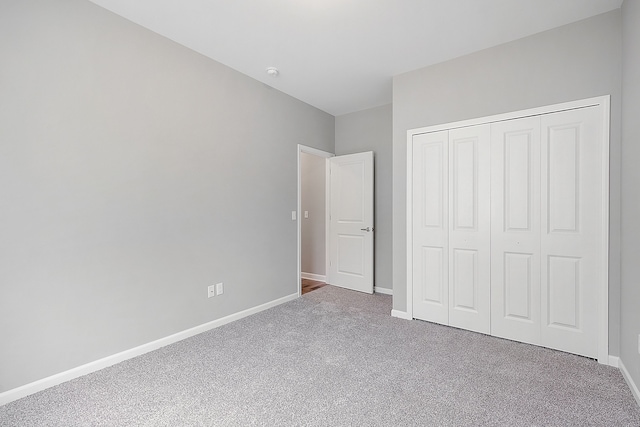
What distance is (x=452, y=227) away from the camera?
2.99 meters

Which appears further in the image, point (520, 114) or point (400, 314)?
point (400, 314)

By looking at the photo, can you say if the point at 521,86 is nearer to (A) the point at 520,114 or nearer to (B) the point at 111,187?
(A) the point at 520,114

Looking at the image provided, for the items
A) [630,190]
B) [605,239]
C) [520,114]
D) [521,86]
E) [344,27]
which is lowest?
[605,239]

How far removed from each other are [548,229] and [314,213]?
10.7 ft

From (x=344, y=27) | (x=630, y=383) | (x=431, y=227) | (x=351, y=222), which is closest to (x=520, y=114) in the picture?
(x=431, y=227)

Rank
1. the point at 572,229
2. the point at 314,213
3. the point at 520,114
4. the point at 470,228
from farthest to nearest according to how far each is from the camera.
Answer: the point at 314,213 < the point at 470,228 < the point at 520,114 < the point at 572,229

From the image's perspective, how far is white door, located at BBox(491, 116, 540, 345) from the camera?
257 cm

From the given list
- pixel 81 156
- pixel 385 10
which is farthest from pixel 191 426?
pixel 385 10

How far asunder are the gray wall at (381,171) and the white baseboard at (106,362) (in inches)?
78.6

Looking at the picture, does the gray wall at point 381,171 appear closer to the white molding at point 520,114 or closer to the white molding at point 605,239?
the white molding at point 520,114

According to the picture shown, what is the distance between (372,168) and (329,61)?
5.52 feet

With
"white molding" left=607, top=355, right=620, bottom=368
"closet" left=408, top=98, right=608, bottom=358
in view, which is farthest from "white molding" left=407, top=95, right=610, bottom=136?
"white molding" left=607, top=355, right=620, bottom=368

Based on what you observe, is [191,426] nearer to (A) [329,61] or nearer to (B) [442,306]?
(B) [442,306]

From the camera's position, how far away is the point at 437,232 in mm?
3082
